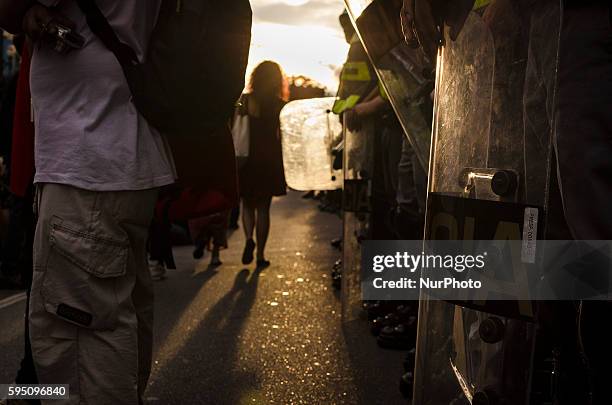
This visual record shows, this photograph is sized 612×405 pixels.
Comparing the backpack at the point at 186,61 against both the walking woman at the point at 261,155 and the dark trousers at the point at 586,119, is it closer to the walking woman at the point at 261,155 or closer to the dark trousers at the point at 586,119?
the dark trousers at the point at 586,119

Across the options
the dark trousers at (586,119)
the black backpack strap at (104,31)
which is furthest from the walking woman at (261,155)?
the dark trousers at (586,119)

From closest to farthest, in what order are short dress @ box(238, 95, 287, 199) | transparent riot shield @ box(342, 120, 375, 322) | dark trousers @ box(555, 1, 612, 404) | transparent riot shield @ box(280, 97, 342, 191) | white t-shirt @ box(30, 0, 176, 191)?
1. dark trousers @ box(555, 1, 612, 404)
2. white t-shirt @ box(30, 0, 176, 191)
3. transparent riot shield @ box(342, 120, 375, 322)
4. transparent riot shield @ box(280, 97, 342, 191)
5. short dress @ box(238, 95, 287, 199)

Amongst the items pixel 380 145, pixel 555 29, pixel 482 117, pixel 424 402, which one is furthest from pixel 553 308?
pixel 380 145

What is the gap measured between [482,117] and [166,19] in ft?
3.69

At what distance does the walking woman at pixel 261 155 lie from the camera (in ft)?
23.7

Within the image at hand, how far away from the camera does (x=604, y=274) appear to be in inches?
63.9

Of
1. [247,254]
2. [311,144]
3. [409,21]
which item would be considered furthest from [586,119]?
[247,254]

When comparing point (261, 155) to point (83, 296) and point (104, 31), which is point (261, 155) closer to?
point (104, 31)

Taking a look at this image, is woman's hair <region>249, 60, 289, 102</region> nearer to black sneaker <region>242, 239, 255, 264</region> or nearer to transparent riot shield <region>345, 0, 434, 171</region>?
black sneaker <region>242, 239, 255, 264</region>

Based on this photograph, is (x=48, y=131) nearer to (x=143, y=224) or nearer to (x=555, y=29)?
(x=143, y=224)

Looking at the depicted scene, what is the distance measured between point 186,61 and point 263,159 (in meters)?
5.10

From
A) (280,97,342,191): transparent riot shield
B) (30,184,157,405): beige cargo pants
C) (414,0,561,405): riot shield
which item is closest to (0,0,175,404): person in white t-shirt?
(30,184,157,405): beige cargo pants

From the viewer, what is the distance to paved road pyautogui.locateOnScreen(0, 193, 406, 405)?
3.37 metres

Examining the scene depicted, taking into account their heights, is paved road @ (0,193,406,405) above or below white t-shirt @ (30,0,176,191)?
below
